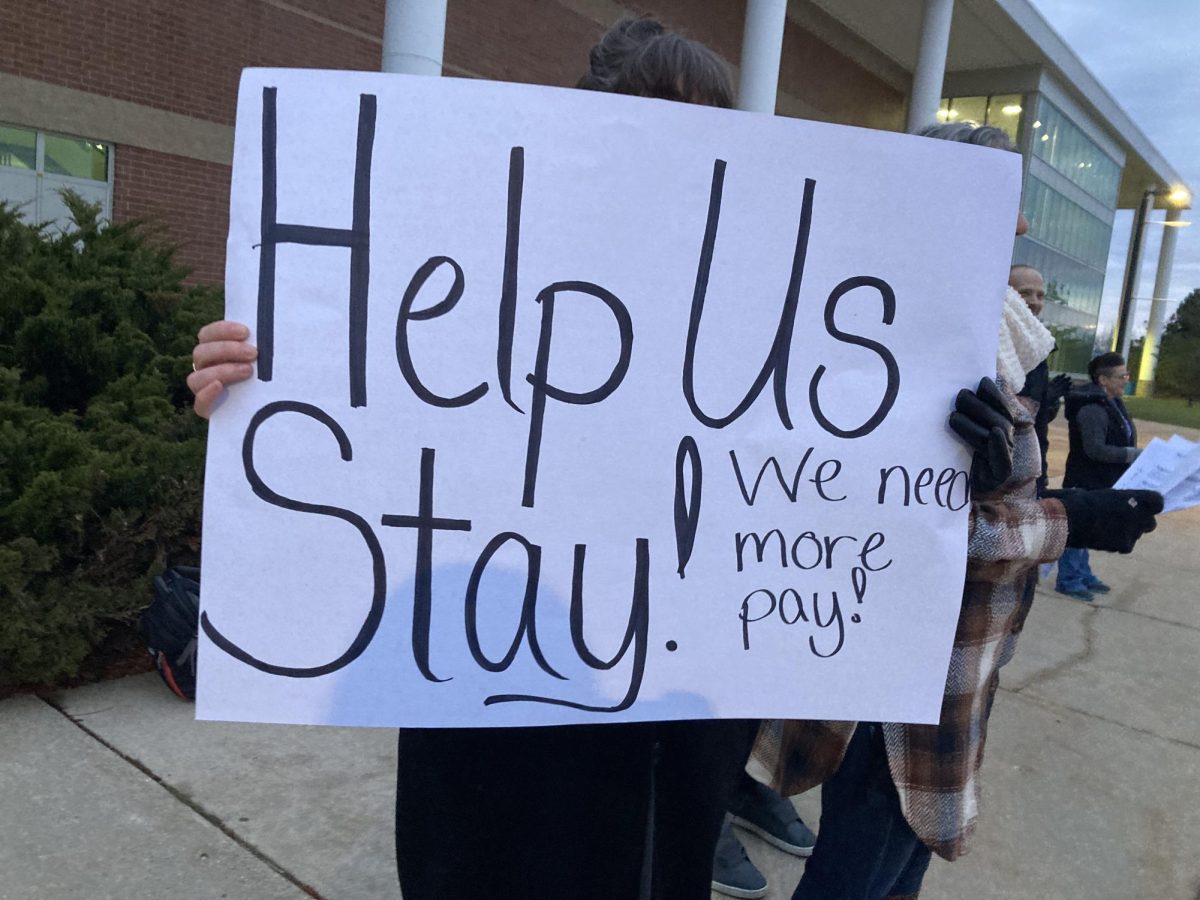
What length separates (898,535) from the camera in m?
1.33

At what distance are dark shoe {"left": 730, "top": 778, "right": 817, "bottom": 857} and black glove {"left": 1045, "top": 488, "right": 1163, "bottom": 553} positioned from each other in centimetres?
140

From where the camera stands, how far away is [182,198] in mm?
10727

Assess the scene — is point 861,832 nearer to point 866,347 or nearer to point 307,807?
point 866,347

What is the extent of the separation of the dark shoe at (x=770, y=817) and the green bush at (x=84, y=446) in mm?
1965

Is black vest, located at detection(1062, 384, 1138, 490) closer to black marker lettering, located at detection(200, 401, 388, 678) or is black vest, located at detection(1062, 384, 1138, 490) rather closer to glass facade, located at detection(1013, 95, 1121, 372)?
black marker lettering, located at detection(200, 401, 388, 678)

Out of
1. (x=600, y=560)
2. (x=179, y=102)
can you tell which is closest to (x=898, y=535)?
(x=600, y=560)

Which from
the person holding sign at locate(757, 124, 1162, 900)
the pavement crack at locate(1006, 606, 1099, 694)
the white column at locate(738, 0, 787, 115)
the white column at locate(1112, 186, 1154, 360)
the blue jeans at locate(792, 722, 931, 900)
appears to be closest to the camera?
the person holding sign at locate(757, 124, 1162, 900)

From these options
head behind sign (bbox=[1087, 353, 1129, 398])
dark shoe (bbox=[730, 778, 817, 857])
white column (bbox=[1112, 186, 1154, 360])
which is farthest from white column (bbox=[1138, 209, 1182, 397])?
dark shoe (bbox=[730, 778, 817, 857])

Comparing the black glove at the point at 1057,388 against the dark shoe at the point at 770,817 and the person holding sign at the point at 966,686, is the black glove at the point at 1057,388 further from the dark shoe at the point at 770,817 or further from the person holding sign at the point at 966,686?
the person holding sign at the point at 966,686

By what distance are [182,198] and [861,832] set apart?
11.1 metres

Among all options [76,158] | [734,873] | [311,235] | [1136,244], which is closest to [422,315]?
[311,235]

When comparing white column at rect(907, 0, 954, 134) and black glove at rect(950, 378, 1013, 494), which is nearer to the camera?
black glove at rect(950, 378, 1013, 494)

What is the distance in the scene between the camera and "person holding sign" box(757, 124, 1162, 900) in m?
1.42

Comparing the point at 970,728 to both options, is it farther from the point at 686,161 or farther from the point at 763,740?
the point at 686,161
